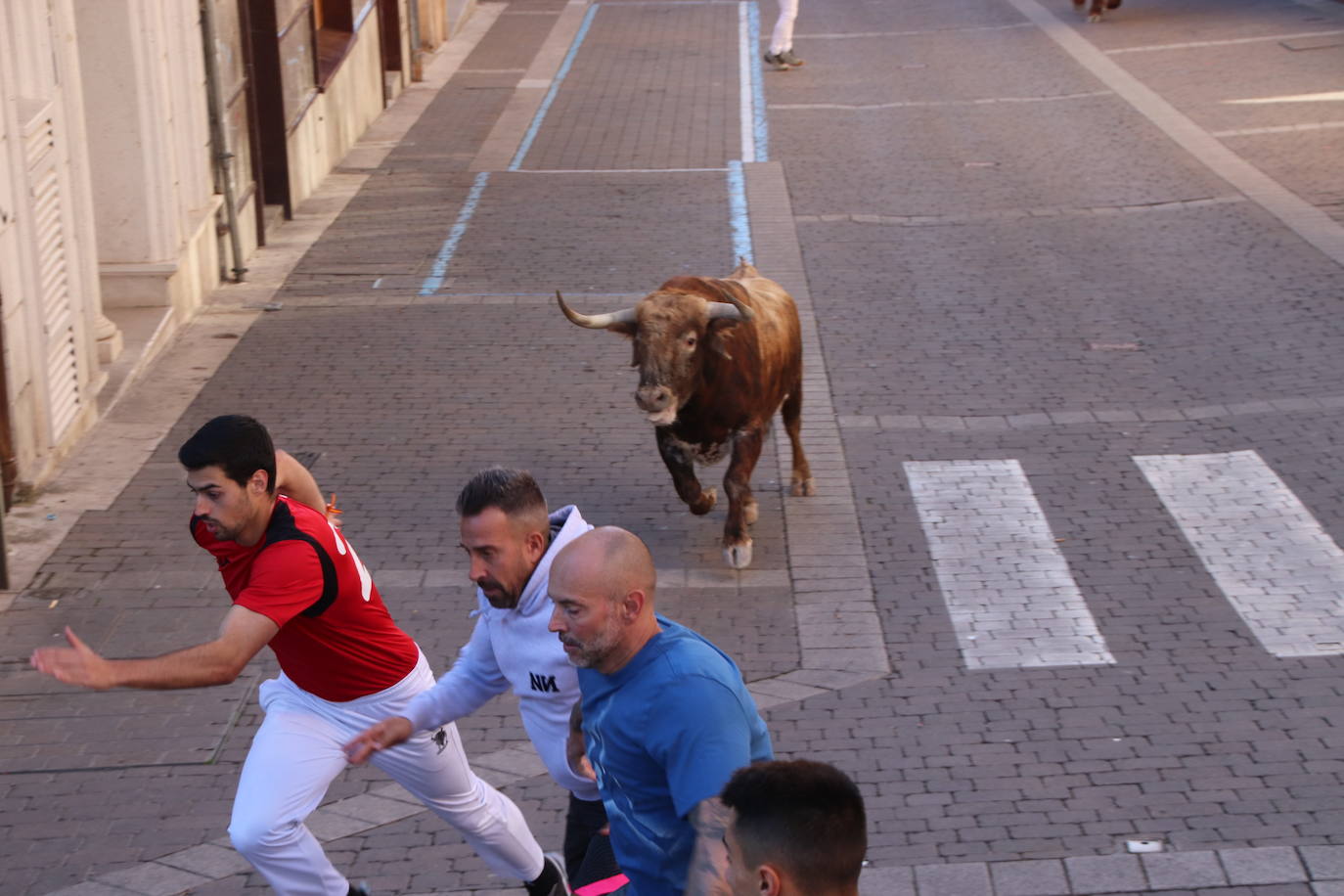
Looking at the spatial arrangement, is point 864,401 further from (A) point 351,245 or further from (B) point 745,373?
(A) point 351,245

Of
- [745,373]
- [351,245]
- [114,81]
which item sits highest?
[114,81]

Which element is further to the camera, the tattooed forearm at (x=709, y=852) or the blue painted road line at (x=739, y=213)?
the blue painted road line at (x=739, y=213)

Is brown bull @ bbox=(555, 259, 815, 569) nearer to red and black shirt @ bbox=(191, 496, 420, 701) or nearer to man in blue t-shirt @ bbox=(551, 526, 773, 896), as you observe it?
red and black shirt @ bbox=(191, 496, 420, 701)

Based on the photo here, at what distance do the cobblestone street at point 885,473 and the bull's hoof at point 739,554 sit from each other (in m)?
0.15

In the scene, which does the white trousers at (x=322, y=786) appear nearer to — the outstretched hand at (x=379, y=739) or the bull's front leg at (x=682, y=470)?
the outstretched hand at (x=379, y=739)

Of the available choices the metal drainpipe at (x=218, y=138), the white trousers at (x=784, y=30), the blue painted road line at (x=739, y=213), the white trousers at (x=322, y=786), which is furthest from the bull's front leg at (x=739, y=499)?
the white trousers at (x=784, y=30)

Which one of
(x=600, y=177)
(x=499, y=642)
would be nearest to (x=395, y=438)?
(x=499, y=642)

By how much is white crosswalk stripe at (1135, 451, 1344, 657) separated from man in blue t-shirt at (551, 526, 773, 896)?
4872 millimetres

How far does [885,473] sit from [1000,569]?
1614mm

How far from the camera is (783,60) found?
25891mm

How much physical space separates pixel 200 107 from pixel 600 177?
5708mm

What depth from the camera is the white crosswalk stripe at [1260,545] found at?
8203 millimetres

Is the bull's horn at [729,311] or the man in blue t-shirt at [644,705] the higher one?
the man in blue t-shirt at [644,705]

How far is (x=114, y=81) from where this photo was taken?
13133mm
